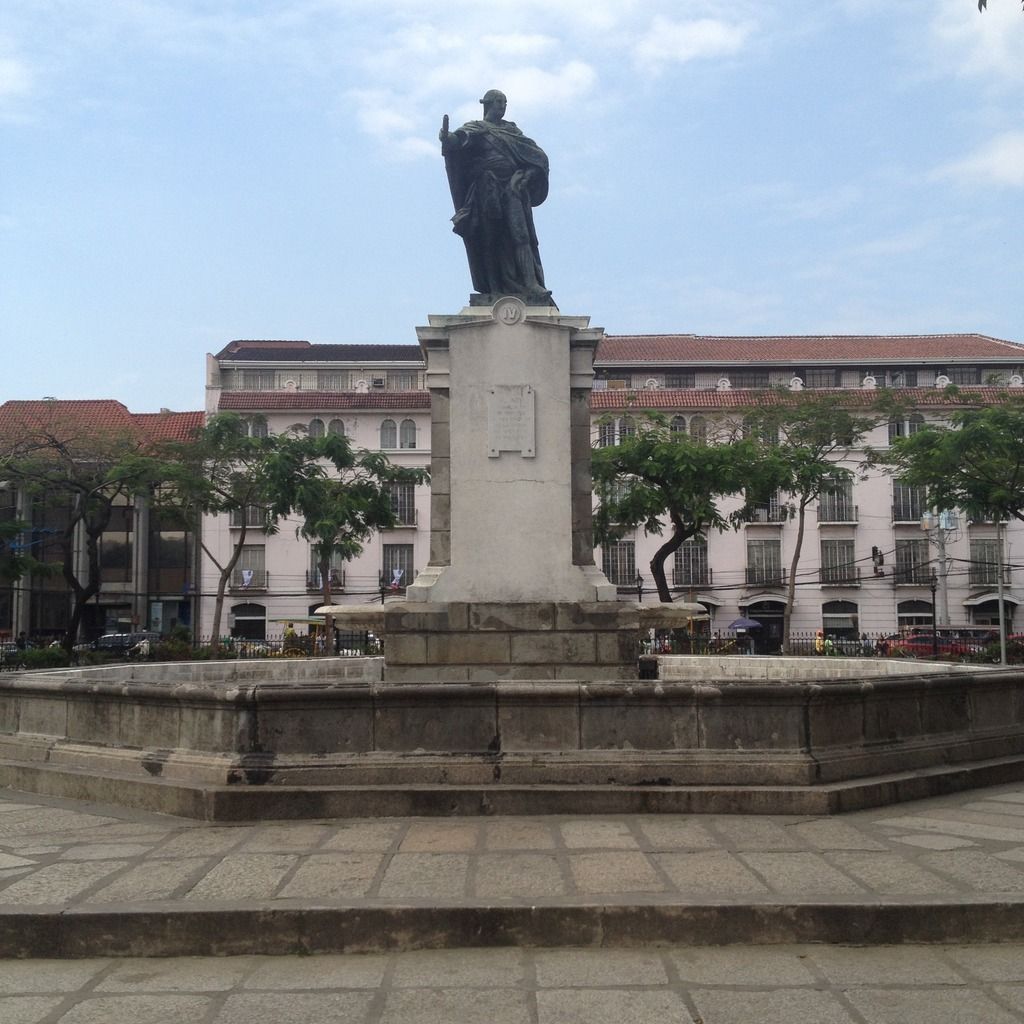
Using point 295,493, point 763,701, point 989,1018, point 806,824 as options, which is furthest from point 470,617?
point 295,493

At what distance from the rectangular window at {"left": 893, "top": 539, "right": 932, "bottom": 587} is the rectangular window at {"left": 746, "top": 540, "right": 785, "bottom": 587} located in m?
5.25

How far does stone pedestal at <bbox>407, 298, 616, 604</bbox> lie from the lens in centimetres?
1047

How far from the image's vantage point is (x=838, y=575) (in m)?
47.4

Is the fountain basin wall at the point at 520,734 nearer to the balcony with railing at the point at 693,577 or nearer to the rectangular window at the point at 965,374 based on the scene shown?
the balcony with railing at the point at 693,577

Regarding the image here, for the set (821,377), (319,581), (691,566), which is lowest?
(319,581)

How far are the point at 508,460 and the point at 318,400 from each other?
39.9 meters

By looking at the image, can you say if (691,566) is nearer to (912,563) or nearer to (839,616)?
A: (839,616)

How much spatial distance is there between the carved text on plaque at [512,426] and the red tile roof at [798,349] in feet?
135

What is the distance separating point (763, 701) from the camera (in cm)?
717

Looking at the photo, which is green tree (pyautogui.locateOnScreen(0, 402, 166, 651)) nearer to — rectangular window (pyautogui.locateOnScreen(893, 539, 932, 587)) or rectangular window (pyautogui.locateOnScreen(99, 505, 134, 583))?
rectangular window (pyautogui.locateOnScreen(99, 505, 134, 583))

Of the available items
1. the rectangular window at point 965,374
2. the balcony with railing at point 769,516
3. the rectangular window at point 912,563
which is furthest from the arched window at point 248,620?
the rectangular window at point 965,374

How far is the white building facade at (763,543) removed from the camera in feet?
153

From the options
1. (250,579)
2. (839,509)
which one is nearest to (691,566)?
(839,509)

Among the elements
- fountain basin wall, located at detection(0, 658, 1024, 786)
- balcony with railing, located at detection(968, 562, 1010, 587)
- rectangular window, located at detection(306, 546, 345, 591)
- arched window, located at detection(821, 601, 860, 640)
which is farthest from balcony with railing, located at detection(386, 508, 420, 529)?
fountain basin wall, located at detection(0, 658, 1024, 786)
